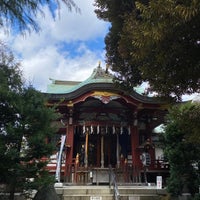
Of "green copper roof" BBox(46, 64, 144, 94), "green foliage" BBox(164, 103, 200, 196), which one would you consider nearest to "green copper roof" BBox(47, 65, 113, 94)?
"green copper roof" BBox(46, 64, 144, 94)

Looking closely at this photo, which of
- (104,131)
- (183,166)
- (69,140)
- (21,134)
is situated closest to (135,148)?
(104,131)

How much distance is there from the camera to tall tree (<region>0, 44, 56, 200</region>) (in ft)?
22.8

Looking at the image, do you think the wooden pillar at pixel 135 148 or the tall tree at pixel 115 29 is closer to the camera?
the tall tree at pixel 115 29

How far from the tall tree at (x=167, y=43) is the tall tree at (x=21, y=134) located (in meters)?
3.30

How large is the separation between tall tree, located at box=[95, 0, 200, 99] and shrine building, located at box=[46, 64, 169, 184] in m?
8.69

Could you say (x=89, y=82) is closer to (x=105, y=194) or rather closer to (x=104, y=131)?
(x=104, y=131)

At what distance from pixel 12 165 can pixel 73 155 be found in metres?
8.93

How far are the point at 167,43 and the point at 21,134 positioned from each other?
460 centimetres

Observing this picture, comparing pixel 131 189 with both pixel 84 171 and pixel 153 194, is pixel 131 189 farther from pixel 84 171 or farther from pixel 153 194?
pixel 84 171

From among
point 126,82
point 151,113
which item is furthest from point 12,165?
point 151,113

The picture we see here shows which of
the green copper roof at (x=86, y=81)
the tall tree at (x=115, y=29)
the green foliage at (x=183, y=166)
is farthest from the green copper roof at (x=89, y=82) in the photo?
the tall tree at (x=115, y=29)

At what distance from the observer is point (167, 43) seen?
395 cm

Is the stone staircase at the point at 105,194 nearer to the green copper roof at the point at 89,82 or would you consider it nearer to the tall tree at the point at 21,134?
the tall tree at the point at 21,134

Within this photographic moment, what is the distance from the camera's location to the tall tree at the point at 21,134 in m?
6.95
